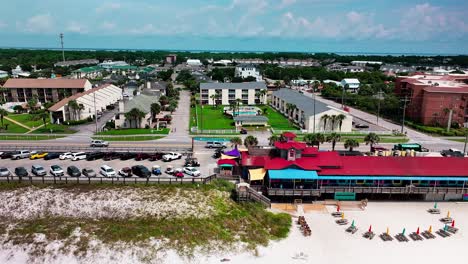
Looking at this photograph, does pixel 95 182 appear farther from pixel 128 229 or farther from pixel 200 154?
pixel 200 154

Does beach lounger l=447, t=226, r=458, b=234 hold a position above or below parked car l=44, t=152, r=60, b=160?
below

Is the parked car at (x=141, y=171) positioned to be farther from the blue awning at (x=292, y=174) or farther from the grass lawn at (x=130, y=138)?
the grass lawn at (x=130, y=138)

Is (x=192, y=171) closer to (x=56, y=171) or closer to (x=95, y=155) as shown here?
(x=95, y=155)

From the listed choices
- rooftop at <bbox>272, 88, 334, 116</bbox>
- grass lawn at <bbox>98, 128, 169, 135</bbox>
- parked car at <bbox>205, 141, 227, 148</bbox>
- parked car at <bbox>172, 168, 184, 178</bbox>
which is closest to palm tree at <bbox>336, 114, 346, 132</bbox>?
rooftop at <bbox>272, 88, 334, 116</bbox>

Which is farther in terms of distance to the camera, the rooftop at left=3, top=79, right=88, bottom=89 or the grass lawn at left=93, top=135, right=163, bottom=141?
the rooftop at left=3, top=79, right=88, bottom=89

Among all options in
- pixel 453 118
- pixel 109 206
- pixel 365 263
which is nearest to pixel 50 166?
pixel 109 206

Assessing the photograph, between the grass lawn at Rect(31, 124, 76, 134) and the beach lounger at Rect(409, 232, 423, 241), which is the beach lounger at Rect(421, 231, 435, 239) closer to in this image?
the beach lounger at Rect(409, 232, 423, 241)

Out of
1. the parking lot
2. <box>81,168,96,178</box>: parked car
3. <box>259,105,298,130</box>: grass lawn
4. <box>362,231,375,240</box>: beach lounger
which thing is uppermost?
<box>81,168,96,178</box>: parked car
